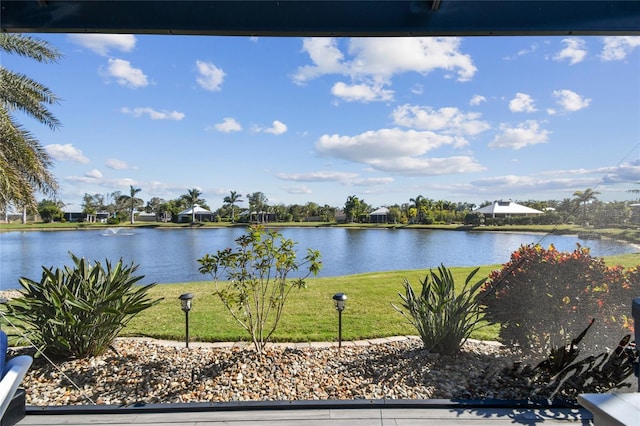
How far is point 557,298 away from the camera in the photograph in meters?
1.83

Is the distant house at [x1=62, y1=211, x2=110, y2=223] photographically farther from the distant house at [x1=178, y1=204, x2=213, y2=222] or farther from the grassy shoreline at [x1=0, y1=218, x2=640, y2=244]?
the distant house at [x1=178, y1=204, x2=213, y2=222]

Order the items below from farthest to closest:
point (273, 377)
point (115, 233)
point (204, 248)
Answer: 1. point (115, 233)
2. point (204, 248)
3. point (273, 377)

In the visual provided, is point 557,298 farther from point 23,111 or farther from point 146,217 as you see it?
point 146,217

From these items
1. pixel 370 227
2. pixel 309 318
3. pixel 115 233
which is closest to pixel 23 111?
pixel 309 318

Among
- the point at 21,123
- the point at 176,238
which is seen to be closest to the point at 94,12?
the point at 21,123

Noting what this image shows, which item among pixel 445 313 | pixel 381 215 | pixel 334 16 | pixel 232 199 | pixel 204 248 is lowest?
pixel 445 313

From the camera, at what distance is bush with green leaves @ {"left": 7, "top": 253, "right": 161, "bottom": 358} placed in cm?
208

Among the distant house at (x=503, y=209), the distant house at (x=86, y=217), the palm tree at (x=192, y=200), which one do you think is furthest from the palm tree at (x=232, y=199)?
the distant house at (x=86, y=217)

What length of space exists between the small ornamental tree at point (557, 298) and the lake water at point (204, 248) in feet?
4.73

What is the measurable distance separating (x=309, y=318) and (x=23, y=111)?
383cm

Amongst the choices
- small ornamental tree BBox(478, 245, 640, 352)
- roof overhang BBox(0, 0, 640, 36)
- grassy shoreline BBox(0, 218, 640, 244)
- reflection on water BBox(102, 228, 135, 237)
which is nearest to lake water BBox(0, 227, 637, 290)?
reflection on water BBox(102, 228, 135, 237)

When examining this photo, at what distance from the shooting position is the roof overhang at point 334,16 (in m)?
1.52

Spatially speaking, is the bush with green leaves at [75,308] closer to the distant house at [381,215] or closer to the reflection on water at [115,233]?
the reflection on water at [115,233]

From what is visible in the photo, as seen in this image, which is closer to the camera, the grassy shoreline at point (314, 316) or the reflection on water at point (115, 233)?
the grassy shoreline at point (314, 316)
